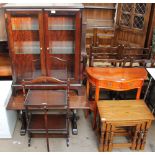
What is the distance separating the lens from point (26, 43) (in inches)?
90.0

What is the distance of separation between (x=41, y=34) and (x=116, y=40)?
216 centimetres

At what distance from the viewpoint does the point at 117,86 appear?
7.54 ft

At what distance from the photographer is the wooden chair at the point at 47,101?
2.04 metres

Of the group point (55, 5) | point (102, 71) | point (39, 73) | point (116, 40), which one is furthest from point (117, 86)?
point (116, 40)

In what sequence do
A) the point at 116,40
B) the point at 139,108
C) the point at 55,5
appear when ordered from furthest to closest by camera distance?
1. the point at 116,40
2. the point at 139,108
3. the point at 55,5

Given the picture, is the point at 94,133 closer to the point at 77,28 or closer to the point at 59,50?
the point at 59,50

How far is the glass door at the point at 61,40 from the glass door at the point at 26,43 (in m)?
0.09

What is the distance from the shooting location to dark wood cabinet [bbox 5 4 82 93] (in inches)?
78.5

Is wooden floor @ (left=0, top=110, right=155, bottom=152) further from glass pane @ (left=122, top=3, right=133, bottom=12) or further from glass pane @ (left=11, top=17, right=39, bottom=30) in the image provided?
glass pane @ (left=122, top=3, right=133, bottom=12)

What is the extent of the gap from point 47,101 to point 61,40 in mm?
708

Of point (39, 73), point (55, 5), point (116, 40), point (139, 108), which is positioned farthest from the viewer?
point (116, 40)

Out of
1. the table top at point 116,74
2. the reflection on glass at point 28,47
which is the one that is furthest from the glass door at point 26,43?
the table top at point 116,74

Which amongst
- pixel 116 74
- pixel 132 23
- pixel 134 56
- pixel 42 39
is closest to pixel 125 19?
pixel 132 23

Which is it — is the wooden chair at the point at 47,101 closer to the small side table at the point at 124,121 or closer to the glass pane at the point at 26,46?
the glass pane at the point at 26,46
